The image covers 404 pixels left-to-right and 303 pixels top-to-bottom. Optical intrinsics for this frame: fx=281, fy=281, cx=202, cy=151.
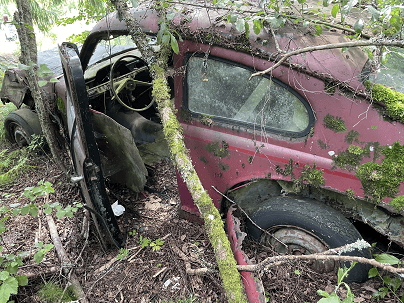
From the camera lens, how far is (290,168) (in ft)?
6.67

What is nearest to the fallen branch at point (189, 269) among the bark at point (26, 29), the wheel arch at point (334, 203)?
the wheel arch at point (334, 203)

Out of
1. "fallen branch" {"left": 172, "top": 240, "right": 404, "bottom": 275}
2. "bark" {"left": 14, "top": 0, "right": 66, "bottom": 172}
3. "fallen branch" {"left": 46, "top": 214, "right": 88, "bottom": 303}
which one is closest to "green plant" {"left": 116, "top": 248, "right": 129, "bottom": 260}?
"fallen branch" {"left": 46, "top": 214, "right": 88, "bottom": 303}

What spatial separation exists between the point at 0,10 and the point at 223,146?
11.8 metres

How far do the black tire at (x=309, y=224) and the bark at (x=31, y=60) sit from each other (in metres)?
2.77

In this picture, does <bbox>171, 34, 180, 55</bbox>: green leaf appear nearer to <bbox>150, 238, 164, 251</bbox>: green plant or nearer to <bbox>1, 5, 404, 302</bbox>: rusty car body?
<bbox>1, 5, 404, 302</bbox>: rusty car body

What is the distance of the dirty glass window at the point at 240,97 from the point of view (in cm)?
201

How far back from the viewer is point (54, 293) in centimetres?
231

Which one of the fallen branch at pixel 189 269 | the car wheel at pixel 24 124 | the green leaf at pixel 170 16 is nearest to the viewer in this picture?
the green leaf at pixel 170 16

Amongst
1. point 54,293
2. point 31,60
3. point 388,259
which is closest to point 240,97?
point 388,259

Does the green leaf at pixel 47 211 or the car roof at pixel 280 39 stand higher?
the car roof at pixel 280 39

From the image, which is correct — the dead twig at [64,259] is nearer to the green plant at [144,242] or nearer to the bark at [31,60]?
the green plant at [144,242]

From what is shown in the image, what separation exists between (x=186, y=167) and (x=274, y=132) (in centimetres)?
70

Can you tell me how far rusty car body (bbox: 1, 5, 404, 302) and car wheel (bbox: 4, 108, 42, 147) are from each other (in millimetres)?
2107

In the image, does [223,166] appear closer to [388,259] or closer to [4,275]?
[388,259]
